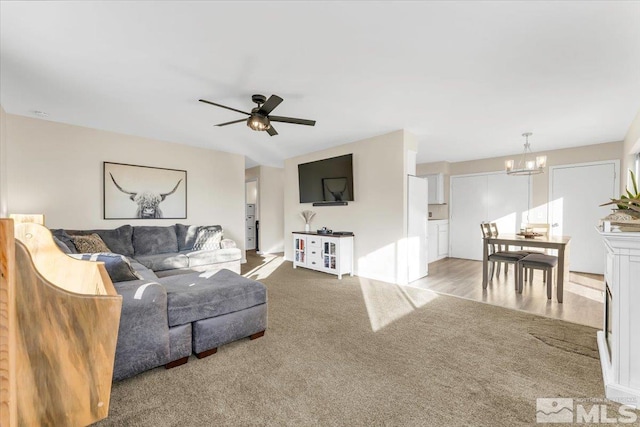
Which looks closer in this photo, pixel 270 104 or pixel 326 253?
pixel 270 104

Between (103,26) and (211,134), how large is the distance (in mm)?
2646

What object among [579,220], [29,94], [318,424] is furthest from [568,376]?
[29,94]

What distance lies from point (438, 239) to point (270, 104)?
5.02 metres

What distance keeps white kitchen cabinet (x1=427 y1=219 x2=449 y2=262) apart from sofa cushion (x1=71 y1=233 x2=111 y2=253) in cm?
555

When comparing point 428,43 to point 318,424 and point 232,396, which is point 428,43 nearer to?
point 318,424

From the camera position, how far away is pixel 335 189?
507cm

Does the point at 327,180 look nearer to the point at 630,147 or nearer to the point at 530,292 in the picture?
the point at 530,292

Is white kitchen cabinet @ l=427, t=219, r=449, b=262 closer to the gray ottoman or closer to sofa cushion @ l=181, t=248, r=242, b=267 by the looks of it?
sofa cushion @ l=181, t=248, r=242, b=267

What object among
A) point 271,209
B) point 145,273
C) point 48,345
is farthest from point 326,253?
point 48,345

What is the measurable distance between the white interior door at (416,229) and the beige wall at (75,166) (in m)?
3.82

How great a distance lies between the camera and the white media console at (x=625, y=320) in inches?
64.1

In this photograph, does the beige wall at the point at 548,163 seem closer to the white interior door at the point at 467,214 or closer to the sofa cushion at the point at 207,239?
the white interior door at the point at 467,214

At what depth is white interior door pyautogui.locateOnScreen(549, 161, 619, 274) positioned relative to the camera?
4754mm

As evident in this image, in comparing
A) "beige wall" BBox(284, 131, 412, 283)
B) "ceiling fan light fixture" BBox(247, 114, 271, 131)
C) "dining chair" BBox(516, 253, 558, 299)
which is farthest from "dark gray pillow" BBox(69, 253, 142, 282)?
"dining chair" BBox(516, 253, 558, 299)
